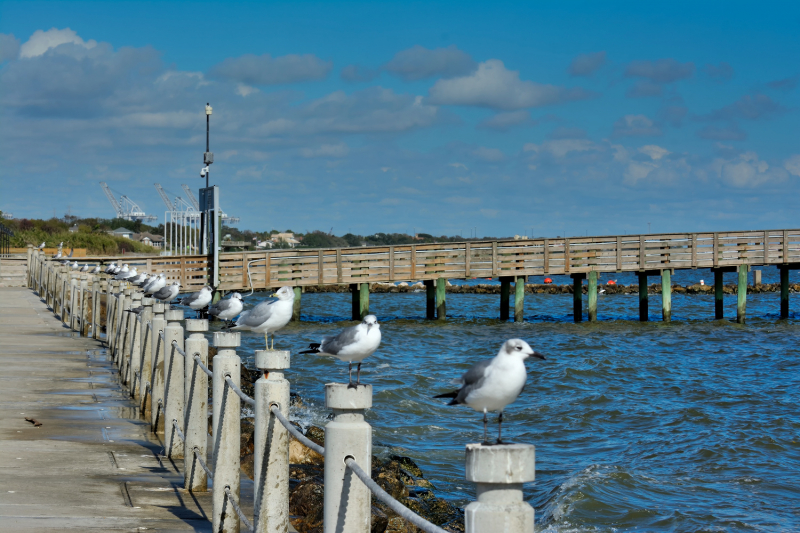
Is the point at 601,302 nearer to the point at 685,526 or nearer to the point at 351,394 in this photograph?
the point at 685,526

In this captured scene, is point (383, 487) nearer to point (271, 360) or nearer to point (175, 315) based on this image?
point (175, 315)

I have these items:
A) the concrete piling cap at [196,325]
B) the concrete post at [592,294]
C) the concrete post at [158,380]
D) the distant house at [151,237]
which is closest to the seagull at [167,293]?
the concrete post at [158,380]

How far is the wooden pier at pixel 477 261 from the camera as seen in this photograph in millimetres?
34750

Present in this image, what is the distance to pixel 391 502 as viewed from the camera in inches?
128

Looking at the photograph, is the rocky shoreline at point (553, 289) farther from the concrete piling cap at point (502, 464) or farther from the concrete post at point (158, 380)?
the concrete piling cap at point (502, 464)

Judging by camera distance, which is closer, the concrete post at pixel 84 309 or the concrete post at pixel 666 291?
the concrete post at pixel 84 309

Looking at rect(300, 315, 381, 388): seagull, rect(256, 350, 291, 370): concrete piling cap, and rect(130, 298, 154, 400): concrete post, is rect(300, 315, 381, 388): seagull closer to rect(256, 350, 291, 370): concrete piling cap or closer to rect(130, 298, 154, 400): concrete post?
rect(256, 350, 291, 370): concrete piling cap

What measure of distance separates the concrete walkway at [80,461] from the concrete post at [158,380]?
0.60 feet

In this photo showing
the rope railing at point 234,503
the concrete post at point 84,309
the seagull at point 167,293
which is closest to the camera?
the rope railing at point 234,503

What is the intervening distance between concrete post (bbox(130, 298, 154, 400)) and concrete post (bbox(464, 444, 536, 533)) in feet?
27.6

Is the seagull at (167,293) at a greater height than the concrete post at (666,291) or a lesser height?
greater

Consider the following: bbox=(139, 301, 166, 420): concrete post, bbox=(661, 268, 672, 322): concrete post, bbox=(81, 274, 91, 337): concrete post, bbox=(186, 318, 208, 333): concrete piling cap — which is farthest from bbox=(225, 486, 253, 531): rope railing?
bbox=(661, 268, 672, 322): concrete post

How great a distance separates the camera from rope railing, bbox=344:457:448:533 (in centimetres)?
294

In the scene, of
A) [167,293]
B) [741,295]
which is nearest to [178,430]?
[167,293]
